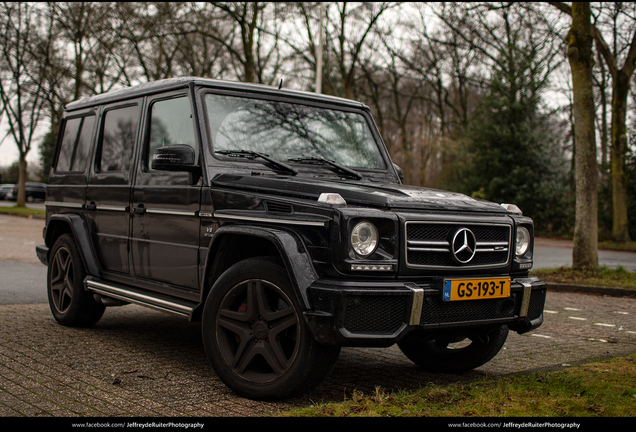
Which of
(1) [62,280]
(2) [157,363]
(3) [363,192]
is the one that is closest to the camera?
(3) [363,192]

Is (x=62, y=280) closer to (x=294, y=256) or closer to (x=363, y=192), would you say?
(x=294, y=256)

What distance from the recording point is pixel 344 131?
561cm

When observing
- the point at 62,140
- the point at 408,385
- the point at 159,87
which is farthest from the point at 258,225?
the point at 62,140

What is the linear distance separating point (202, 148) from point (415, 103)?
36.1 meters

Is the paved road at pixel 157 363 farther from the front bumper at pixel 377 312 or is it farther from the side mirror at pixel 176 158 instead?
the side mirror at pixel 176 158

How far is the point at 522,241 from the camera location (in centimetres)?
460

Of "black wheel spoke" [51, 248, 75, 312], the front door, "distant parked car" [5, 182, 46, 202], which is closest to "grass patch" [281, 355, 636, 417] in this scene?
the front door

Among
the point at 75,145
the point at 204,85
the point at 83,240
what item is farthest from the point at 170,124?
the point at 75,145

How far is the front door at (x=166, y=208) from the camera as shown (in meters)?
4.80

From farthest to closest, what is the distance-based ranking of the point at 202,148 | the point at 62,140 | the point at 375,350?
the point at 62,140 → the point at 375,350 → the point at 202,148

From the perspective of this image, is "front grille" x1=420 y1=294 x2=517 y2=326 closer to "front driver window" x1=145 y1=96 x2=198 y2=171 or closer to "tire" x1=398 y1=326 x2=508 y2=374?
"tire" x1=398 y1=326 x2=508 y2=374

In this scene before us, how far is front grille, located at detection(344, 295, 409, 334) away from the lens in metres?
3.60

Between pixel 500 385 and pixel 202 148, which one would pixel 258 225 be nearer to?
pixel 202 148

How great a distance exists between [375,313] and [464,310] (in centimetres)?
68
